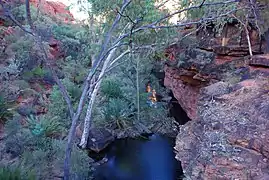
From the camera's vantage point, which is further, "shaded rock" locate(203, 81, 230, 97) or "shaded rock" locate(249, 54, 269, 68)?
"shaded rock" locate(249, 54, 269, 68)

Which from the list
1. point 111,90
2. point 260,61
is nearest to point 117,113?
point 111,90

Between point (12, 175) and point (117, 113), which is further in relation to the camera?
point (117, 113)

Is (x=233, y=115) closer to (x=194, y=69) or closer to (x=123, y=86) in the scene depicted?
(x=194, y=69)

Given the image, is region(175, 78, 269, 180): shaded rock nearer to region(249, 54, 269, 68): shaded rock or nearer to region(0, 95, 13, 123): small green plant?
region(249, 54, 269, 68): shaded rock

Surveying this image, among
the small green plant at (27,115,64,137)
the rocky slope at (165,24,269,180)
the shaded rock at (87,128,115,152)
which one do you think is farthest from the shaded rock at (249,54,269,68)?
the shaded rock at (87,128,115,152)

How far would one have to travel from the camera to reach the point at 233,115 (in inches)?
118

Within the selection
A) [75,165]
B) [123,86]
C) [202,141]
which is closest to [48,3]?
[123,86]

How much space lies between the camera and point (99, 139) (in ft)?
25.4

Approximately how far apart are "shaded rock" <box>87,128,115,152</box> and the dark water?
27 centimetres

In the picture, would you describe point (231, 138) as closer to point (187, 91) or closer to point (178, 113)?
point (187, 91)

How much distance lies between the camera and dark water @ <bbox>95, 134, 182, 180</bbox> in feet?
21.8

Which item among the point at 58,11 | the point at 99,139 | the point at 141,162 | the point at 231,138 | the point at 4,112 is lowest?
the point at 141,162

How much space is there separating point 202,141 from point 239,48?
3.21 metres

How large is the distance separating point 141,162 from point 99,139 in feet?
4.88
